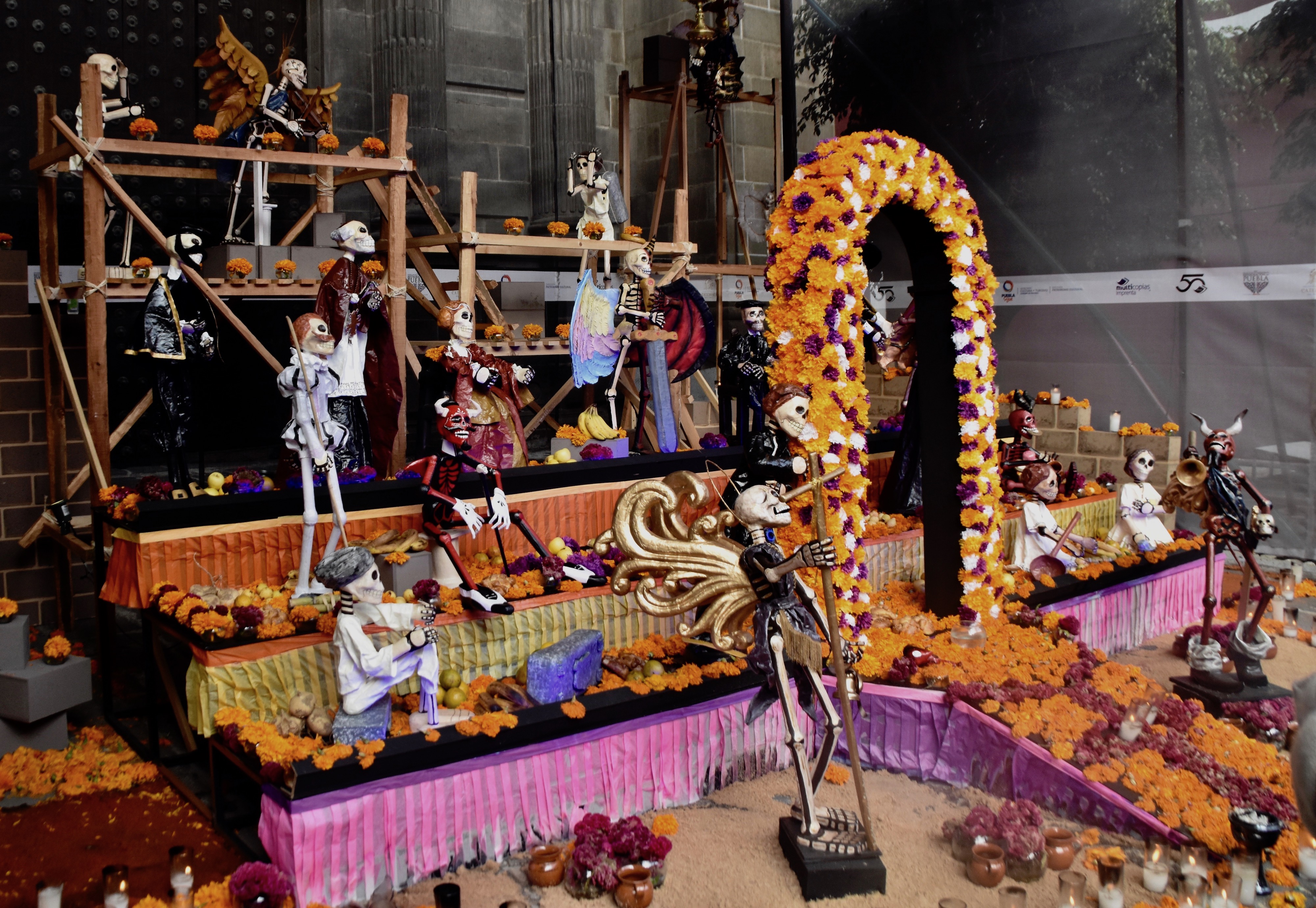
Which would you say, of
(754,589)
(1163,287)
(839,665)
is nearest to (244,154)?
(754,589)

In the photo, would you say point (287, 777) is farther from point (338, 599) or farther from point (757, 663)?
point (757, 663)

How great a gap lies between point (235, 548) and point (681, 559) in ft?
8.58

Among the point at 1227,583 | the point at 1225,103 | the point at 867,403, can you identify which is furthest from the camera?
the point at 1225,103

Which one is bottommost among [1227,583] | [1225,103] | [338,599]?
[1227,583]

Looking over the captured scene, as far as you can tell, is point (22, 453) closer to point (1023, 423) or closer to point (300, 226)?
point (300, 226)

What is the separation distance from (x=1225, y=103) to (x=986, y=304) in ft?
14.6

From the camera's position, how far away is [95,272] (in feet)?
21.1

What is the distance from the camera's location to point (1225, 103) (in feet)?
30.8

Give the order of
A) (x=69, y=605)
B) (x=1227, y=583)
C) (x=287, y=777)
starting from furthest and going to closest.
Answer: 1. (x=1227, y=583)
2. (x=69, y=605)
3. (x=287, y=777)

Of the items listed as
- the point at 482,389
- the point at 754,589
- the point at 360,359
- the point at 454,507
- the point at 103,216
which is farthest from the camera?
the point at 482,389

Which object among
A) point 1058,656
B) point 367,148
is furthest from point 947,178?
point 367,148

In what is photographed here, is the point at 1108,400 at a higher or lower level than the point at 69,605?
higher

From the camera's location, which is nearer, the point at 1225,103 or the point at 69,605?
the point at 69,605

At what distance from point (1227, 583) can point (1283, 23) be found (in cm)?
445
